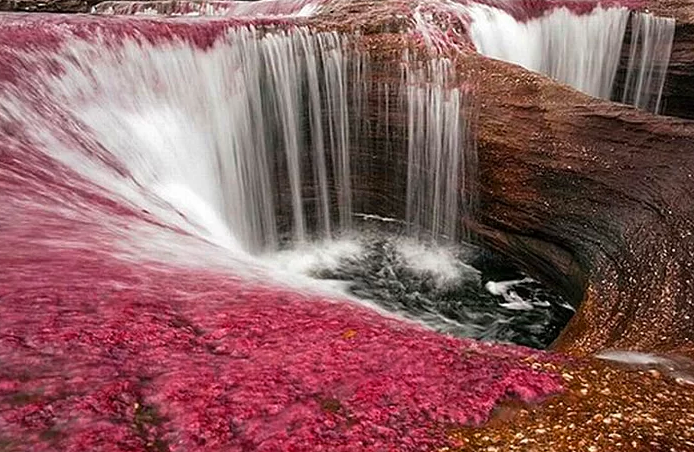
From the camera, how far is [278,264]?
11.1 meters

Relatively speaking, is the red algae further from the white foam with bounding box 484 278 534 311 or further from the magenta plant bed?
the white foam with bounding box 484 278 534 311

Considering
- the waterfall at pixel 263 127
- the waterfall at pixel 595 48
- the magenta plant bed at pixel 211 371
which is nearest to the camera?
the magenta plant bed at pixel 211 371

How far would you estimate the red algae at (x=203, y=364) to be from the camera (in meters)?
2.61

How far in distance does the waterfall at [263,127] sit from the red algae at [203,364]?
367cm

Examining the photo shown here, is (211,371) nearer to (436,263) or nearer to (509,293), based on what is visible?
(509,293)

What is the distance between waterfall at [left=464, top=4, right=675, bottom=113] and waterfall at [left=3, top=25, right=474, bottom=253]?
12.6 ft

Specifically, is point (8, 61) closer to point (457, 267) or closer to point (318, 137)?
point (318, 137)

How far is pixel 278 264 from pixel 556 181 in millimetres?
4985

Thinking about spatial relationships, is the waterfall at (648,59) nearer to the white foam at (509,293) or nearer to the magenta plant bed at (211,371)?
the white foam at (509,293)

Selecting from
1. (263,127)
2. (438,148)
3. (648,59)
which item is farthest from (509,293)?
(648,59)

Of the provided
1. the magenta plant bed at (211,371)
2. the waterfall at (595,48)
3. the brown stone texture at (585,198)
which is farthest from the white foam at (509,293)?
the magenta plant bed at (211,371)

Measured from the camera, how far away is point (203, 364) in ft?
10.2

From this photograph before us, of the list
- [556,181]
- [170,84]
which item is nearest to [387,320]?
[556,181]

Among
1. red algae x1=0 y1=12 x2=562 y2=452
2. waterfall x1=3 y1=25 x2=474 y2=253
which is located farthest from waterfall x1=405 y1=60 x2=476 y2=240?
red algae x1=0 y1=12 x2=562 y2=452
